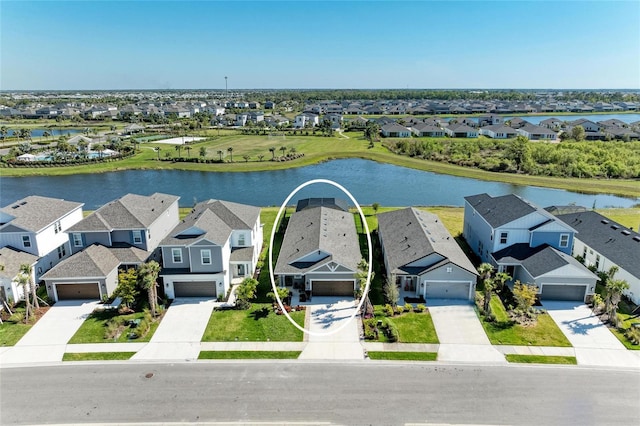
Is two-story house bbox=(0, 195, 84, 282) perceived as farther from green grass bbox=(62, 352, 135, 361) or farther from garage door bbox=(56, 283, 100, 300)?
green grass bbox=(62, 352, 135, 361)

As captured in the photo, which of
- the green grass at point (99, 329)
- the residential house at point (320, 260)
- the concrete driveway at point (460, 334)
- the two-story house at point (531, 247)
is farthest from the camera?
the residential house at point (320, 260)

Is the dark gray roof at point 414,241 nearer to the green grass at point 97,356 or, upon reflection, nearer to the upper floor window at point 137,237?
the green grass at point 97,356

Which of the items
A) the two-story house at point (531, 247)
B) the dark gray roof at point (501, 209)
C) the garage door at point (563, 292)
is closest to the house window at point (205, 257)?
the two-story house at point (531, 247)

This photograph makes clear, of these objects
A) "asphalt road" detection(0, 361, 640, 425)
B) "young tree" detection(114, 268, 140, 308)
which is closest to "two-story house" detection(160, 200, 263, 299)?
"young tree" detection(114, 268, 140, 308)

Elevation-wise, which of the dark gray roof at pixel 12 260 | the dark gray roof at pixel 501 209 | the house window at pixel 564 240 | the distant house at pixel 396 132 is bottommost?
the dark gray roof at pixel 12 260

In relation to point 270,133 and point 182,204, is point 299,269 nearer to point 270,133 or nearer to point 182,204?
point 182,204
